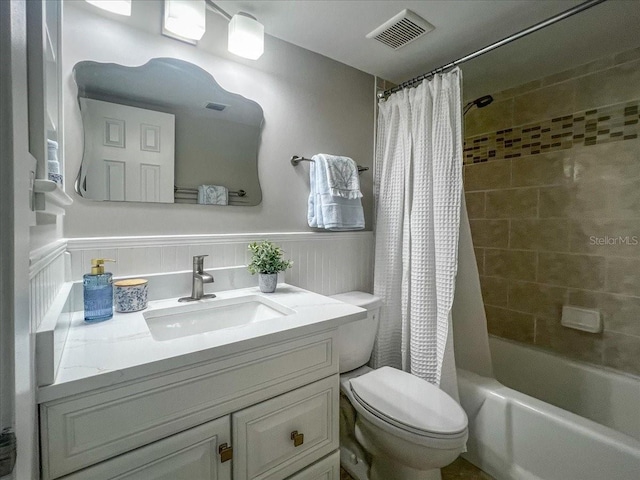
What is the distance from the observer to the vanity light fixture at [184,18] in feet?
3.67

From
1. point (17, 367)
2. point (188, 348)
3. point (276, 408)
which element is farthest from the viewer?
point (276, 408)

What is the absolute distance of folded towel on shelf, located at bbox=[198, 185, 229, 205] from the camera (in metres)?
1.29

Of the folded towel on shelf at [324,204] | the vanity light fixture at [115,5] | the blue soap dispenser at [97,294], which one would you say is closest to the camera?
the blue soap dispenser at [97,294]

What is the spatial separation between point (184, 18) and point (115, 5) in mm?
218

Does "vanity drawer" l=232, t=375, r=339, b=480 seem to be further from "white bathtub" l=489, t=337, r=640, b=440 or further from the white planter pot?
"white bathtub" l=489, t=337, r=640, b=440

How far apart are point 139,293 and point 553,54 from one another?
7.44 ft

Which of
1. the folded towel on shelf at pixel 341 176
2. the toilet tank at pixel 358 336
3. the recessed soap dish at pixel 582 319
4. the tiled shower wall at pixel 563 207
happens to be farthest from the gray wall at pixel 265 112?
the recessed soap dish at pixel 582 319

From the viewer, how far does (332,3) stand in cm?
127

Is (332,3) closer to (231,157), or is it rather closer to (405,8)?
(405,8)

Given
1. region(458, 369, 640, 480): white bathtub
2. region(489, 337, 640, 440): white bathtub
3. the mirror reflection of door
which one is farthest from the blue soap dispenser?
region(489, 337, 640, 440): white bathtub

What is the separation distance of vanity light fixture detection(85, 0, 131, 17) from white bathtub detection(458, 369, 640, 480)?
205 centimetres

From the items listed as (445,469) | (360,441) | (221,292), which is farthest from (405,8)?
(445,469)

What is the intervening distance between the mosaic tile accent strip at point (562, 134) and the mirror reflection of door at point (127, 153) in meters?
2.02

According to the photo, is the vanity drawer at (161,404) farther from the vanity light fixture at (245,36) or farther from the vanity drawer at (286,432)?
the vanity light fixture at (245,36)
